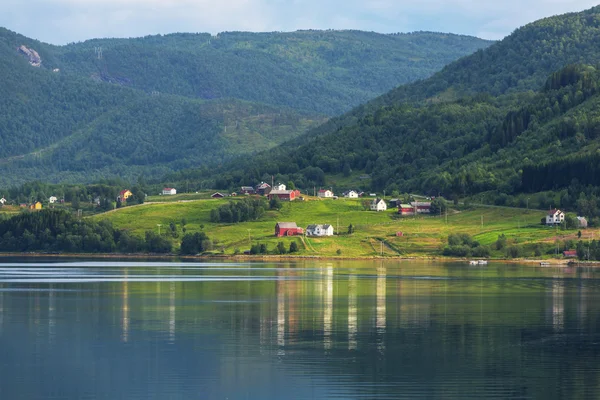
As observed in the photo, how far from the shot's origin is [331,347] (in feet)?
221

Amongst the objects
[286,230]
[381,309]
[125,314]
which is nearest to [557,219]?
[286,230]

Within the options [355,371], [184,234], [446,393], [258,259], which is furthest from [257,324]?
[184,234]

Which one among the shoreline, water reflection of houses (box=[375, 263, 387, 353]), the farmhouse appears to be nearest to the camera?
water reflection of houses (box=[375, 263, 387, 353])

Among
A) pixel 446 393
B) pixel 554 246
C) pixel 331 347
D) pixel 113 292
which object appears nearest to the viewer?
pixel 446 393

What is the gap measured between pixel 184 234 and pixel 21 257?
92.3ft

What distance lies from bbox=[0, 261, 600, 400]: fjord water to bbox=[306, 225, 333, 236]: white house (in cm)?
6802

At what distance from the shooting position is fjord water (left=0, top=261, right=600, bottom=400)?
181ft

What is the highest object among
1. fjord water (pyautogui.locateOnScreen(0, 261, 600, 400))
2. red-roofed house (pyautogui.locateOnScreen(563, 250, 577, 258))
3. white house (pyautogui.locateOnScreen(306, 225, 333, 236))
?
white house (pyautogui.locateOnScreen(306, 225, 333, 236))

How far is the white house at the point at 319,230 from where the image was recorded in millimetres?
193250

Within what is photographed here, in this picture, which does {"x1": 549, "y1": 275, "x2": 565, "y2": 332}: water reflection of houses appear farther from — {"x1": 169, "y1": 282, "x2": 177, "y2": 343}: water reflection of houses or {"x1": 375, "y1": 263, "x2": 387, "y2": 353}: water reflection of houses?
{"x1": 169, "y1": 282, "x2": 177, "y2": 343}: water reflection of houses

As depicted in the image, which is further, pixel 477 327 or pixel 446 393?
pixel 477 327

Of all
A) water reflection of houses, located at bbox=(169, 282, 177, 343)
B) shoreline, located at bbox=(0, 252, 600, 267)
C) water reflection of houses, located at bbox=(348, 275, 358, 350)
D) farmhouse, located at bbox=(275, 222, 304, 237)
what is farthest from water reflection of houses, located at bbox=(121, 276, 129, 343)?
farmhouse, located at bbox=(275, 222, 304, 237)

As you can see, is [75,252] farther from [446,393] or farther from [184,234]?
[446,393]

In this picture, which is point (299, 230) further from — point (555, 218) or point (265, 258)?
point (555, 218)
